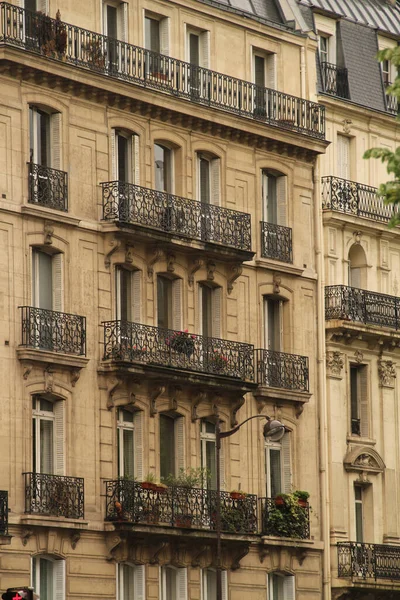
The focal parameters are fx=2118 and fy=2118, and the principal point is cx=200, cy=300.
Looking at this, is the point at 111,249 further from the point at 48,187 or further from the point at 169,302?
the point at 169,302

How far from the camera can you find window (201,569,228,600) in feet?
183

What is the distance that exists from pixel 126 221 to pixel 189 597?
32.8 feet

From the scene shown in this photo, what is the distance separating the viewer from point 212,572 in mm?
56188

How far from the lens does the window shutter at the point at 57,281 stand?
52312 millimetres

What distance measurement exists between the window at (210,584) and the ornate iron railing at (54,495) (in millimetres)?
5460

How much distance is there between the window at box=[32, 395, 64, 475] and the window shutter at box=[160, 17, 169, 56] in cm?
1073

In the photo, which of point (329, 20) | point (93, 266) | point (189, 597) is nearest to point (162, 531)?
point (189, 597)

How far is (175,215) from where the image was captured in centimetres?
5556

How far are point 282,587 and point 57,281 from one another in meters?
12.0

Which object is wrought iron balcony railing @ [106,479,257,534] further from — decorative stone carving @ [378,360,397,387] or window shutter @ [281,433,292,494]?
decorative stone carving @ [378,360,397,387]

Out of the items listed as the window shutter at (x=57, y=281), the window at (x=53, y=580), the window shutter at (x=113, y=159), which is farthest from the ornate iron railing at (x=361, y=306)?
the window at (x=53, y=580)

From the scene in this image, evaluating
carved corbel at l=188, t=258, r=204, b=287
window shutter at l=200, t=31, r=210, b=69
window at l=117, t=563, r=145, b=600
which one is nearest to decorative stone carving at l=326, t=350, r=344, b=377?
carved corbel at l=188, t=258, r=204, b=287

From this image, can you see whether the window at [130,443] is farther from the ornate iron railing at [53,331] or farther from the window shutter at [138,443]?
the ornate iron railing at [53,331]

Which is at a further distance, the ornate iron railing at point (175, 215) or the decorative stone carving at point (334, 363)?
the decorative stone carving at point (334, 363)
